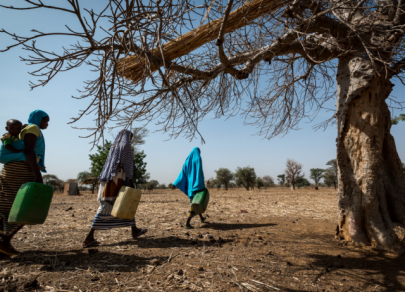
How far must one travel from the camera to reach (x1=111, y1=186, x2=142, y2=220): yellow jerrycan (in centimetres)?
348

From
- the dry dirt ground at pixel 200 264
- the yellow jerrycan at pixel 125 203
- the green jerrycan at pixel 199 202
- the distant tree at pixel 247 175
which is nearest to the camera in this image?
the dry dirt ground at pixel 200 264

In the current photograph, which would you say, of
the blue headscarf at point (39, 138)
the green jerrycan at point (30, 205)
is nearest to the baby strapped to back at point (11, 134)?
the blue headscarf at point (39, 138)

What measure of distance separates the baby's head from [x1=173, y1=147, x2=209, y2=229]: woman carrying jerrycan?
10.2 ft

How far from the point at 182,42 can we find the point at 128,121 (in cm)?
129

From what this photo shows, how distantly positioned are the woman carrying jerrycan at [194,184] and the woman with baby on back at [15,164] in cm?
279

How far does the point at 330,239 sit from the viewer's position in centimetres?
382

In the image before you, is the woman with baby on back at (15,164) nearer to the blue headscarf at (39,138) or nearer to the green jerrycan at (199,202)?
the blue headscarf at (39,138)

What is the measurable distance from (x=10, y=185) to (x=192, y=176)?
316 cm

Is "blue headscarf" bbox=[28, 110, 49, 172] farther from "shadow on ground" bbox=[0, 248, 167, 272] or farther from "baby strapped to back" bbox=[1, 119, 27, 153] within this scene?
"shadow on ground" bbox=[0, 248, 167, 272]

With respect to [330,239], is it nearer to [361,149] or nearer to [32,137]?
[361,149]

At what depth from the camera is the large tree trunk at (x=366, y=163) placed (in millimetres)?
3309

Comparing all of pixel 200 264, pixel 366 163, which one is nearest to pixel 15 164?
pixel 200 264

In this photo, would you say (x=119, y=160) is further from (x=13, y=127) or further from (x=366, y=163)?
(x=366, y=163)

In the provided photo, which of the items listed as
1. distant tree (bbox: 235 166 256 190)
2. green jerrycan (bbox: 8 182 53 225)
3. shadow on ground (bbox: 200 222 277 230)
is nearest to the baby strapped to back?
green jerrycan (bbox: 8 182 53 225)
